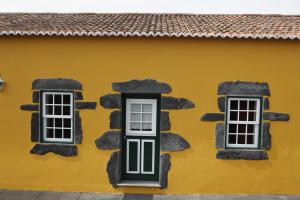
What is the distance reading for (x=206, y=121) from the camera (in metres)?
7.54

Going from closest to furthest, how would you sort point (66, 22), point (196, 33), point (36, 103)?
point (196, 33) → point (36, 103) → point (66, 22)

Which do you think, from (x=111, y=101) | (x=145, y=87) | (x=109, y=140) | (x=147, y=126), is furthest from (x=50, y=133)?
(x=145, y=87)

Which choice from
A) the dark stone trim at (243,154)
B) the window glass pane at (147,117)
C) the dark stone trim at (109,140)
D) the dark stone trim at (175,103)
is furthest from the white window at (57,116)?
the dark stone trim at (243,154)

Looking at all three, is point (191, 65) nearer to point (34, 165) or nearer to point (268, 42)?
point (268, 42)

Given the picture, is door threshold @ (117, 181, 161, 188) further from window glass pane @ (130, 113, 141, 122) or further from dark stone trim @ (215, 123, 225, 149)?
dark stone trim @ (215, 123, 225, 149)

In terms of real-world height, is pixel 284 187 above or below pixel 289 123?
below

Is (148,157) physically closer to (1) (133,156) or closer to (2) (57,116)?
(1) (133,156)

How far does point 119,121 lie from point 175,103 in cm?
132

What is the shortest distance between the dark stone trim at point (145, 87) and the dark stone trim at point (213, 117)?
3.19 ft

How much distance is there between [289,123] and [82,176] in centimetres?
478

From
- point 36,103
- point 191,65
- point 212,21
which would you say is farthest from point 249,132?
point 36,103

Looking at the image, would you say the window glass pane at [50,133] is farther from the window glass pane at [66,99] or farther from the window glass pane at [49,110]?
the window glass pane at [66,99]

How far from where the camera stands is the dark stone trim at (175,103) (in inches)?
296

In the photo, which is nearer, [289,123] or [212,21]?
[289,123]
